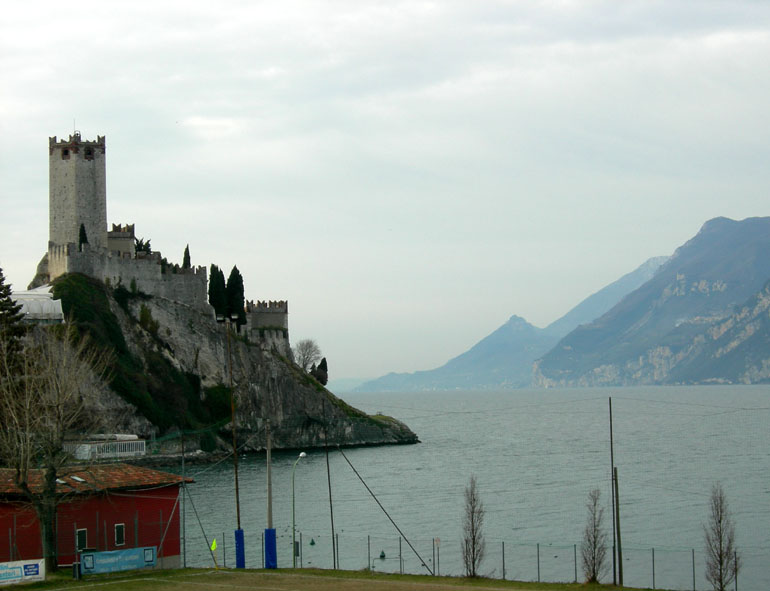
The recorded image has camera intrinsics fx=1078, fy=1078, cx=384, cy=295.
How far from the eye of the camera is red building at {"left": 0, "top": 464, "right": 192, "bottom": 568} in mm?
45031

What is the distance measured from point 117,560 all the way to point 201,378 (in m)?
88.7

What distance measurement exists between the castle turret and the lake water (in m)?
33.2

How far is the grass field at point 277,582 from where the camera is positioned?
38.4 metres

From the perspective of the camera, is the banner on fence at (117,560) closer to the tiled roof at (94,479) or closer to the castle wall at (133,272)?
the tiled roof at (94,479)

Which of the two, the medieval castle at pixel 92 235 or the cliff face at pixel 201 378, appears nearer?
the cliff face at pixel 201 378

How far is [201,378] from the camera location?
430ft

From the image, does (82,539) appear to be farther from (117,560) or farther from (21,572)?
(21,572)

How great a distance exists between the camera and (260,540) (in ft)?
215

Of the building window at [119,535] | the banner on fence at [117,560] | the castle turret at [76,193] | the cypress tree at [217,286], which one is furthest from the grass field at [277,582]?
the cypress tree at [217,286]

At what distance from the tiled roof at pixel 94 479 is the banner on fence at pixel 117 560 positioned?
3.79 meters

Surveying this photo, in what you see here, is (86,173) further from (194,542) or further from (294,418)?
(194,542)

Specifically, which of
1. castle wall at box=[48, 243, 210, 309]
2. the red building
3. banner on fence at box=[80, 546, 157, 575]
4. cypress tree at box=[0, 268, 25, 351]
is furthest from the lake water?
castle wall at box=[48, 243, 210, 309]

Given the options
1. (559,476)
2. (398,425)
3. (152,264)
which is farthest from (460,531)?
(398,425)

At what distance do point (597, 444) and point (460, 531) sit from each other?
3010 inches
